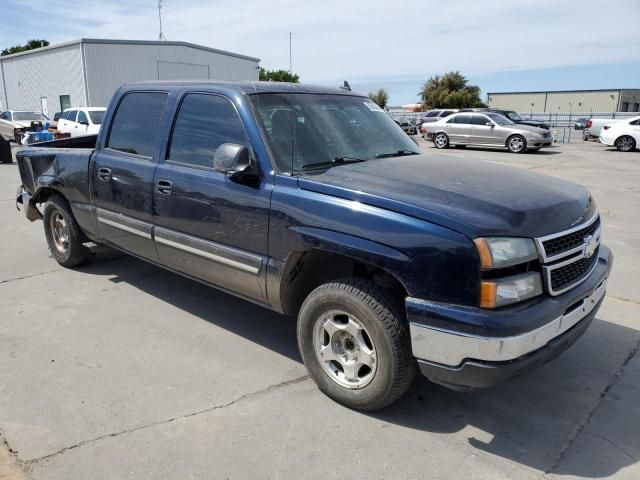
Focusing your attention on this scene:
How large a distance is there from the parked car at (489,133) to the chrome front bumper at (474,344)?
19.9m

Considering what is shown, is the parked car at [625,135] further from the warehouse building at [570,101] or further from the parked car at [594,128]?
the warehouse building at [570,101]

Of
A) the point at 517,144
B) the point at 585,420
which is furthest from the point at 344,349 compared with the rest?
the point at 517,144

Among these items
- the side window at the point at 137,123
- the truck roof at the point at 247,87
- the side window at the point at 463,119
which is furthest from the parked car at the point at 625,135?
the side window at the point at 137,123

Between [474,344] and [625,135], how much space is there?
24.0 metres

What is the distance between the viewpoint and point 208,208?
374cm

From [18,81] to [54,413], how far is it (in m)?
45.9

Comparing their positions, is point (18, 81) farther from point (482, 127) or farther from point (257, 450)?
point (257, 450)

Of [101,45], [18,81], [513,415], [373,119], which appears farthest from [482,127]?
[18,81]

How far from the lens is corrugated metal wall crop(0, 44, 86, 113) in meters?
32.8

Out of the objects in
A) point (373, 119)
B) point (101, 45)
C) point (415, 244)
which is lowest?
point (415, 244)

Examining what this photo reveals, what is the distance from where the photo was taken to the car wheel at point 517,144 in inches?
831

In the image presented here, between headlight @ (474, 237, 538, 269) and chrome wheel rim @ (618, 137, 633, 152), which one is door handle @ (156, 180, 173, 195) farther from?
chrome wheel rim @ (618, 137, 633, 152)

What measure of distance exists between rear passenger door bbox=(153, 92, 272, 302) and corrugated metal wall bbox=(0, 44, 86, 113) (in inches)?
1257

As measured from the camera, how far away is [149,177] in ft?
13.8
